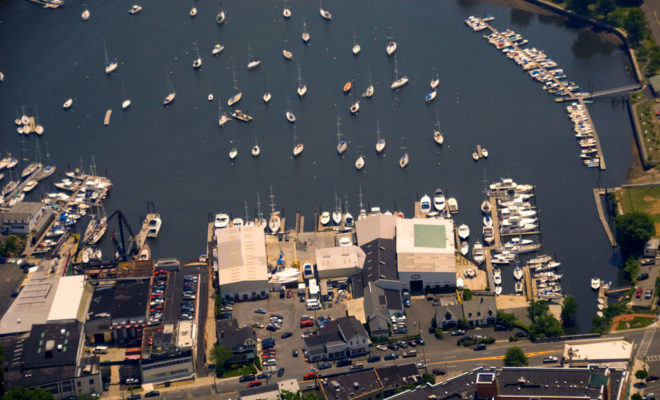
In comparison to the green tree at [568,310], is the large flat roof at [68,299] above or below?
Result: above

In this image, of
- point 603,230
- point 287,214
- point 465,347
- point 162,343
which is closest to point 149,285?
point 162,343

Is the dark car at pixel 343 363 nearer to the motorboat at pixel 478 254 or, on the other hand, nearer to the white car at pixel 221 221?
the motorboat at pixel 478 254

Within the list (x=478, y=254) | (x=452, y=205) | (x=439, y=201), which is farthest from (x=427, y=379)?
(x=439, y=201)

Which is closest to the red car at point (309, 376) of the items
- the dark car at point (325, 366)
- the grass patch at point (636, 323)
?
the dark car at point (325, 366)

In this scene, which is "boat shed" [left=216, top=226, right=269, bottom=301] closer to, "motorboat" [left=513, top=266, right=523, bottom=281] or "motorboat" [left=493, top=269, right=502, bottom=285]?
"motorboat" [left=493, top=269, right=502, bottom=285]

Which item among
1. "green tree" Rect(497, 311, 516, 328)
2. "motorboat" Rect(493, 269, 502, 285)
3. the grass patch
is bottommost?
the grass patch

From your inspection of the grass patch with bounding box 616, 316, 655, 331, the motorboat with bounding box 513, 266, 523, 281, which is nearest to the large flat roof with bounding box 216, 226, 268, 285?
the motorboat with bounding box 513, 266, 523, 281
